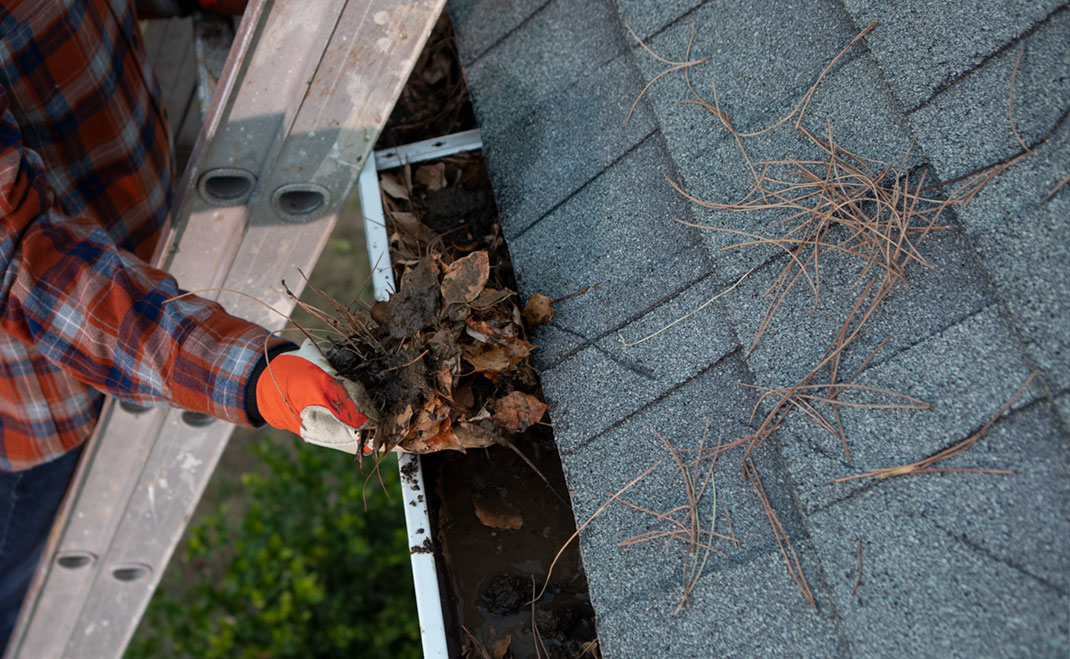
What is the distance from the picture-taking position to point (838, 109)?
1.68 m

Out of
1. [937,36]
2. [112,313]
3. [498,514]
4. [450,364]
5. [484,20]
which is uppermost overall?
[484,20]

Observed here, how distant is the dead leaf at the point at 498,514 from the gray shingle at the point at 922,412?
0.87 meters

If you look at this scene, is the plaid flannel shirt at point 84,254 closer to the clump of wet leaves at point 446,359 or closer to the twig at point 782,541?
the clump of wet leaves at point 446,359

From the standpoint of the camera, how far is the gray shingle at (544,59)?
2.18m

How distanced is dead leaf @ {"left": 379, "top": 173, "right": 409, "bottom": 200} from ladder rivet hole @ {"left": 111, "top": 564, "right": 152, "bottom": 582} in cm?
235

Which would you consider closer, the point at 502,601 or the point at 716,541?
the point at 716,541

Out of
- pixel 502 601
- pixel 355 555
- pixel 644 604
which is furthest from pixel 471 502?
pixel 355 555

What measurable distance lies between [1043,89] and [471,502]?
5.35ft

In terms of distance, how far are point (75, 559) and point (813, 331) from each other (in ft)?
11.2

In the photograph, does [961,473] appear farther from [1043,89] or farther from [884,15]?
[884,15]

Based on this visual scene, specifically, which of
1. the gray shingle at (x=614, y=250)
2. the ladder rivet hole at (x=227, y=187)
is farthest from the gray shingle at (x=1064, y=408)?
the ladder rivet hole at (x=227, y=187)

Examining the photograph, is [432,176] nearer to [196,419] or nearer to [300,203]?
[300,203]

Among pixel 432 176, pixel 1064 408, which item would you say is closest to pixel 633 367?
pixel 1064 408

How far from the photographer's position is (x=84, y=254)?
2027mm
